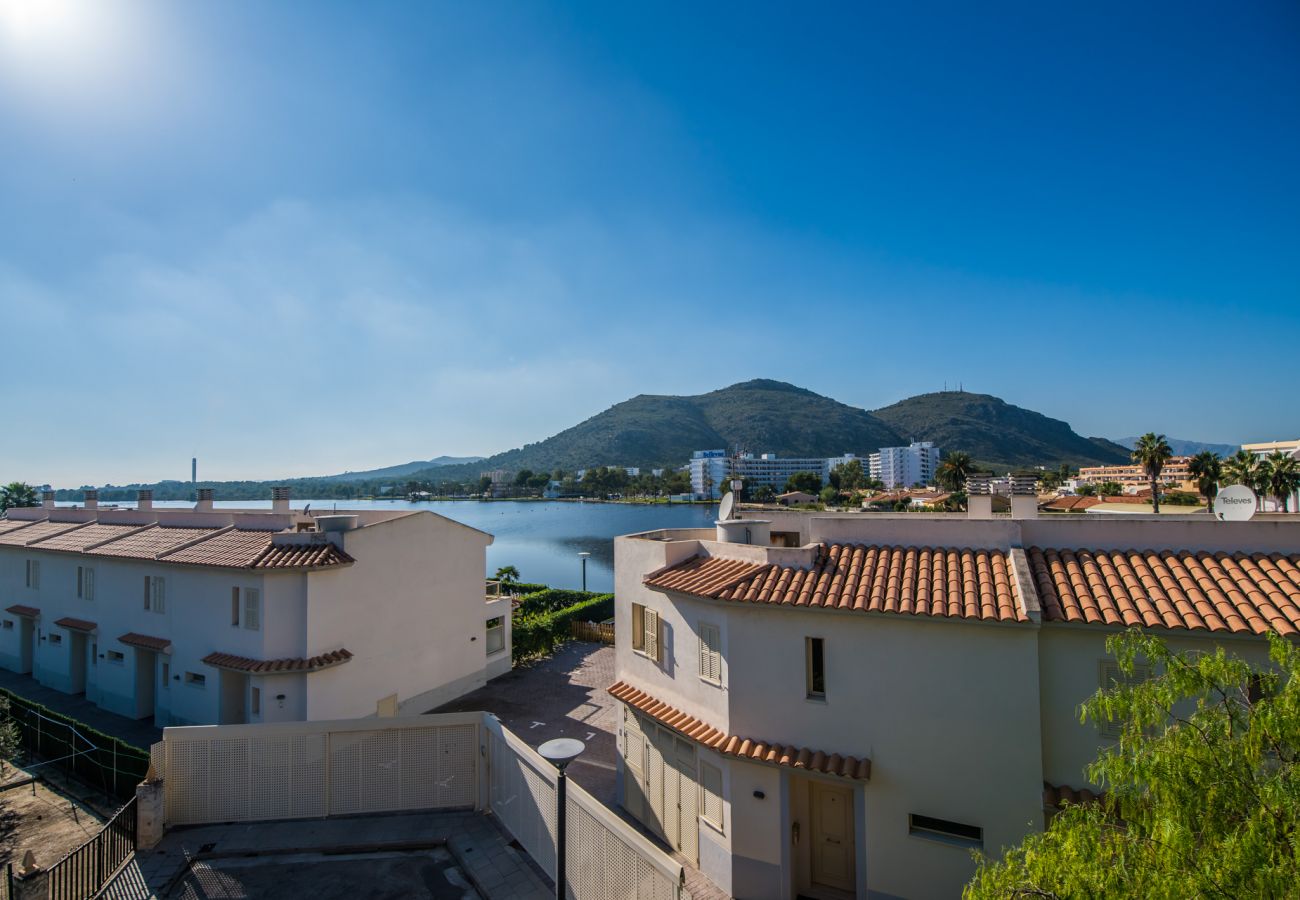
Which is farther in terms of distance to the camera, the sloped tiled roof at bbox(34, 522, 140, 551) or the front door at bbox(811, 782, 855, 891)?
the sloped tiled roof at bbox(34, 522, 140, 551)

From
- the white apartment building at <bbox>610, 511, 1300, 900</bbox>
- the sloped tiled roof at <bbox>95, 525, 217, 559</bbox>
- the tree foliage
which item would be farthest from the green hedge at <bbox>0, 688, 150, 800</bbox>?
the tree foliage

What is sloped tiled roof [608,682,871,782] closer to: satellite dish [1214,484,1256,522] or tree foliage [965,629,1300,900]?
tree foliage [965,629,1300,900]

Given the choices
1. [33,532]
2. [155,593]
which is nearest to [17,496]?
[33,532]

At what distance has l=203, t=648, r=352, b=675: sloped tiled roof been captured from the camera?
659 inches

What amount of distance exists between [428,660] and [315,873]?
10115mm

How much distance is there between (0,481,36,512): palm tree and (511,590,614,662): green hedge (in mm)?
66318

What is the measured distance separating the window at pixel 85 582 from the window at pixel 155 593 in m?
4.24

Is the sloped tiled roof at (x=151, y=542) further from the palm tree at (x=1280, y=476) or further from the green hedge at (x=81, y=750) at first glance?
the palm tree at (x=1280, y=476)

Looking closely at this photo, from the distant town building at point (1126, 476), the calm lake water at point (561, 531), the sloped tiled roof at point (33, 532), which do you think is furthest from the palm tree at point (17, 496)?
the distant town building at point (1126, 476)

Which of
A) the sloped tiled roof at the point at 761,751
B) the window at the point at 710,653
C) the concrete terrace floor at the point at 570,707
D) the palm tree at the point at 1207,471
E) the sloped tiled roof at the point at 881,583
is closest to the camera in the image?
the sloped tiled roof at the point at 881,583

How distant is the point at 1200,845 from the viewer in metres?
4.68

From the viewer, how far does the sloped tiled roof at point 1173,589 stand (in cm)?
882

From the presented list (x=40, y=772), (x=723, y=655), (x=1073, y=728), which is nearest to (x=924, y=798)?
(x=1073, y=728)

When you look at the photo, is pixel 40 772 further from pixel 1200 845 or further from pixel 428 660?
pixel 1200 845
